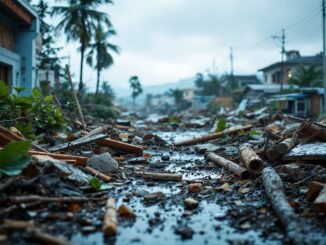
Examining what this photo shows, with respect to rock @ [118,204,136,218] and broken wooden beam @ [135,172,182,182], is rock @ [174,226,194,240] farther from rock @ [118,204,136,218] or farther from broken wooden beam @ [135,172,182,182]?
broken wooden beam @ [135,172,182,182]

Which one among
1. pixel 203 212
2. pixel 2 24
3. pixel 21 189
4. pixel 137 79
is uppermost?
pixel 137 79

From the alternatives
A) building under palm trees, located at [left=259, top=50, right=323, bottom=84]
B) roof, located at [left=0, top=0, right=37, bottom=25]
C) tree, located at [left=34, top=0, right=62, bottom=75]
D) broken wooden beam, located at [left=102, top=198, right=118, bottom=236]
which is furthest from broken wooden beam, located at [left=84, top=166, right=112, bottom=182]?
building under palm trees, located at [left=259, top=50, right=323, bottom=84]

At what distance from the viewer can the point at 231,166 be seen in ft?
19.9

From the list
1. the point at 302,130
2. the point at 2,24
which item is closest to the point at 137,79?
the point at 2,24

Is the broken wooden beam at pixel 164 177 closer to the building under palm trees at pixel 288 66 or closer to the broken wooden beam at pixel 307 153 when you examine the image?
the broken wooden beam at pixel 307 153

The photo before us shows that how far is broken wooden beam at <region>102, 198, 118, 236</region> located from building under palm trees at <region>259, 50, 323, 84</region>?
38.6 m

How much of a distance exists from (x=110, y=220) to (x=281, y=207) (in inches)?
70.6

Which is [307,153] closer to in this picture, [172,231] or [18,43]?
[172,231]

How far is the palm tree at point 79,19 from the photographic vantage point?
24688 mm

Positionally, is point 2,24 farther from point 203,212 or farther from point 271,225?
point 271,225

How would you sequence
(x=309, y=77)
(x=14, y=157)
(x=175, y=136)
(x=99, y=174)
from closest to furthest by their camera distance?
(x=14, y=157)
(x=99, y=174)
(x=175, y=136)
(x=309, y=77)

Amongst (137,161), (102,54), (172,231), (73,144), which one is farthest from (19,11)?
(102,54)

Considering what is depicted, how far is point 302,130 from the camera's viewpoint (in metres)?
6.81

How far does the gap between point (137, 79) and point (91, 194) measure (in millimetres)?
62725
